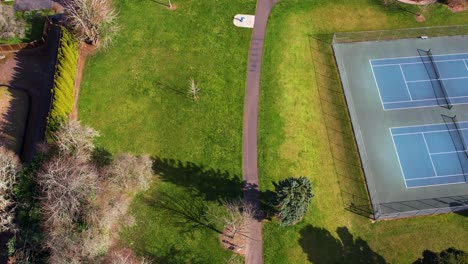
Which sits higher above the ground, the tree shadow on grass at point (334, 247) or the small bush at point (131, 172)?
the small bush at point (131, 172)

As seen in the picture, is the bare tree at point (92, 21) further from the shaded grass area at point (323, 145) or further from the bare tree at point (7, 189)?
the shaded grass area at point (323, 145)

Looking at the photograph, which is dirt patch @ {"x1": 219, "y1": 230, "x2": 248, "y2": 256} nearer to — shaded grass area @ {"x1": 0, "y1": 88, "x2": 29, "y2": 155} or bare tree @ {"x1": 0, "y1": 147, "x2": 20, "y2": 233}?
bare tree @ {"x1": 0, "y1": 147, "x2": 20, "y2": 233}

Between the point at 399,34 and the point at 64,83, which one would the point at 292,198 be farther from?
the point at 399,34

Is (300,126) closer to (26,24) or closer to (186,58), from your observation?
(186,58)

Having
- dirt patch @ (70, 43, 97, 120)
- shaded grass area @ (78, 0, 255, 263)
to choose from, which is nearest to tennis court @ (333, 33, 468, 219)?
shaded grass area @ (78, 0, 255, 263)

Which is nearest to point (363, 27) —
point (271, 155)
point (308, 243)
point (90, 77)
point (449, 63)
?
point (449, 63)

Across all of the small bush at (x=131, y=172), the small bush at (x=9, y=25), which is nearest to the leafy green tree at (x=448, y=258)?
the small bush at (x=131, y=172)
